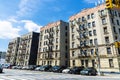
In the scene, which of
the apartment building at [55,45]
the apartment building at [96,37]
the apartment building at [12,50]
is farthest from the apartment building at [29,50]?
the apartment building at [96,37]

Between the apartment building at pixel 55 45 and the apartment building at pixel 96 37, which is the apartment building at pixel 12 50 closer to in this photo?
the apartment building at pixel 55 45

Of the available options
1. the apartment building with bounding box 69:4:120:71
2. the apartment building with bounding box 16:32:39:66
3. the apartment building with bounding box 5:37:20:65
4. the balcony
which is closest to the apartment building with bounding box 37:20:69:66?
the apartment building with bounding box 69:4:120:71

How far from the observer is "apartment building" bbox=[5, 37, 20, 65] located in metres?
86.2

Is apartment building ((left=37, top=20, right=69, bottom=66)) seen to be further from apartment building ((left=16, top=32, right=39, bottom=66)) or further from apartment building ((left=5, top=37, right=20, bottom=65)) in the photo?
apartment building ((left=5, top=37, right=20, bottom=65))

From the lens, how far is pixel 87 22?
4825 cm

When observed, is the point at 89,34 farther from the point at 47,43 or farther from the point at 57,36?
the point at 47,43

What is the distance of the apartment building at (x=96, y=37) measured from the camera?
39312 mm

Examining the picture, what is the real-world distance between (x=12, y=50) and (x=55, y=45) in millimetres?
45393

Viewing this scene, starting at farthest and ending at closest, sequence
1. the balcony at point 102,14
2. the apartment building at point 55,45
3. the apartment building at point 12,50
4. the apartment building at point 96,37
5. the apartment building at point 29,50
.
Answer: the apartment building at point 12,50
the apartment building at point 29,50
the apartment building at point 55,45
the balcony at point 102,14
the apartment building at point 96,37

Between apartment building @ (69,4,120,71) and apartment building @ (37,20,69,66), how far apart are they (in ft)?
19.6

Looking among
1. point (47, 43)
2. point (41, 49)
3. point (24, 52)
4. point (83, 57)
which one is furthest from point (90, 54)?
point (24, 52)

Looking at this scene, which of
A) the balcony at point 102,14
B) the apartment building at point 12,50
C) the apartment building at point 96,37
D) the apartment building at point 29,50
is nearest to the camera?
the apartment building at point 96,37

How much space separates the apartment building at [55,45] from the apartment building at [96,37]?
5989 millimetres

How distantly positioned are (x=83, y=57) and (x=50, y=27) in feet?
81.3
